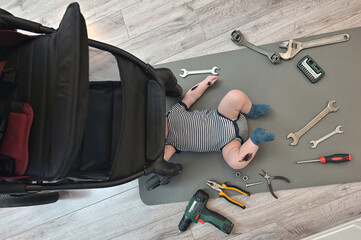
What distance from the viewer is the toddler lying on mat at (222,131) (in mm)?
889

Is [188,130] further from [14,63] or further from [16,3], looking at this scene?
[16,3]

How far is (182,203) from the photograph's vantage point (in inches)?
39.1

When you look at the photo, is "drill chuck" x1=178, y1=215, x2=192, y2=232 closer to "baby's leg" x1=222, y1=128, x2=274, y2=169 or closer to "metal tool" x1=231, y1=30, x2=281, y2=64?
"baby's leg" x1=222, y1=128, x2=274, y2=169

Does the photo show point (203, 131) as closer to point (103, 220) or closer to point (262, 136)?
point (262, 136)

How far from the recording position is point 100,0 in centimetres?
113

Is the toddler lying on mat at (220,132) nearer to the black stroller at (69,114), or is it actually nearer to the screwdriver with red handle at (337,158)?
the black stroller at (69,114)


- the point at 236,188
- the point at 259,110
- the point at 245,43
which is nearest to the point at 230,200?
the point at 236,188

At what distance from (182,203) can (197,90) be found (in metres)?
0.44

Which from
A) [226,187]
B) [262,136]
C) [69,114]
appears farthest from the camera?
[226,187]

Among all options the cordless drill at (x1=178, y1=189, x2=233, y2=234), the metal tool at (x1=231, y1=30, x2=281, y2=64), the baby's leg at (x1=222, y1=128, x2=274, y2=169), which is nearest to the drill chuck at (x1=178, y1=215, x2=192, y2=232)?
the cordless drill at (x1=178, y1=189, x2=233, y2=234)

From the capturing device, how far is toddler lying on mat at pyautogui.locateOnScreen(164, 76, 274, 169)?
2.92 ft

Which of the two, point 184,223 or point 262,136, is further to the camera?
point 184,223

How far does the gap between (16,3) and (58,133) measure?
956 millimetres

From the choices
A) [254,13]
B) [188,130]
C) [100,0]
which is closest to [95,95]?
[188,130]
